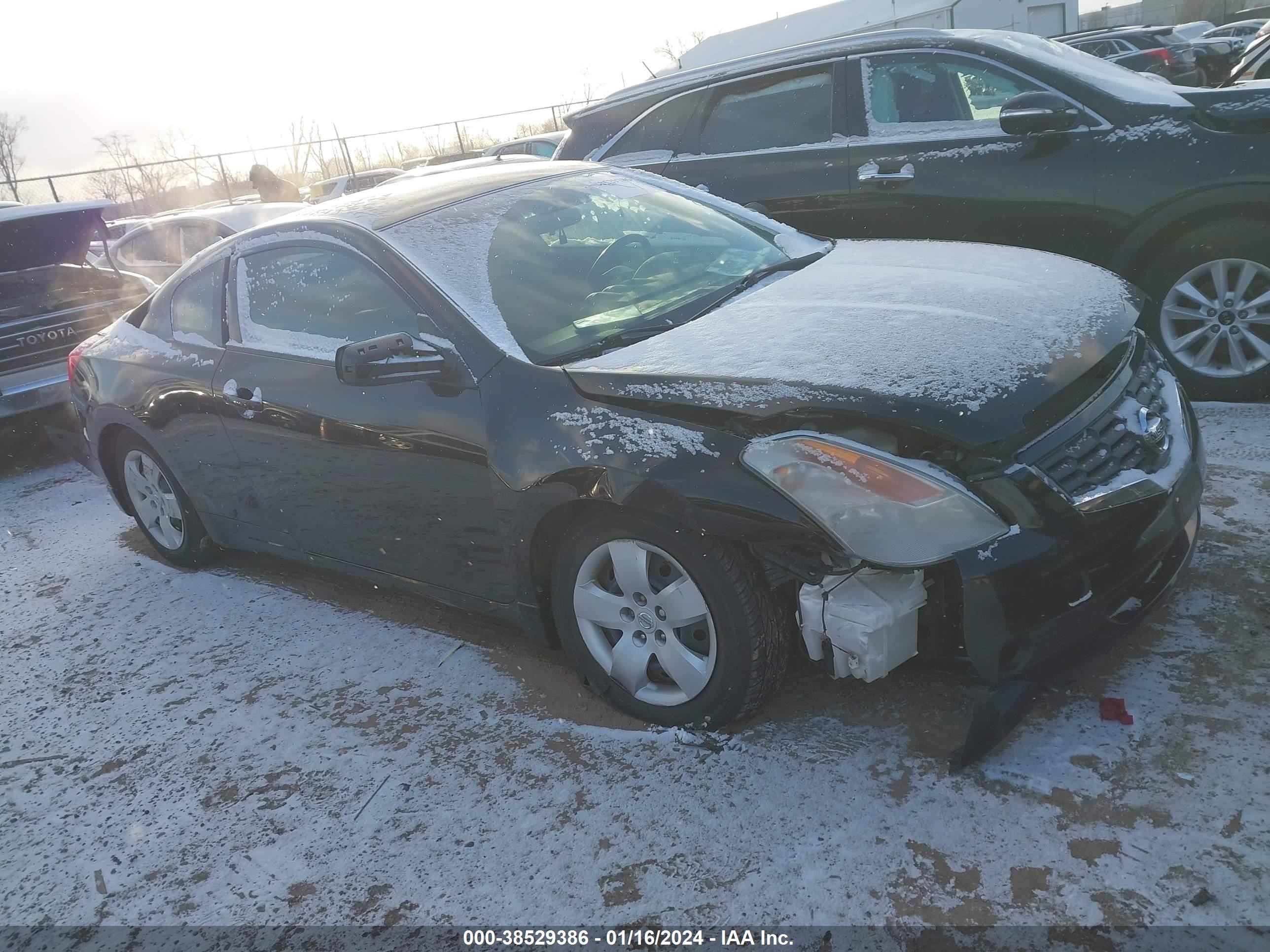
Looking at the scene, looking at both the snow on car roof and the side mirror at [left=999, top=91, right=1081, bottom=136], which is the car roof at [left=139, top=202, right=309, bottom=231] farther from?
the side mirror at [left=999, top=91, right=1081, bottom=136]

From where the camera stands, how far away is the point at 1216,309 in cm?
438

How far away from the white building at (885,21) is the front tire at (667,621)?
22.2 m

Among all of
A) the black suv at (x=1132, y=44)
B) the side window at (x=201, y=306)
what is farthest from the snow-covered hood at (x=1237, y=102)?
the black suv at (x=1132, y=44)

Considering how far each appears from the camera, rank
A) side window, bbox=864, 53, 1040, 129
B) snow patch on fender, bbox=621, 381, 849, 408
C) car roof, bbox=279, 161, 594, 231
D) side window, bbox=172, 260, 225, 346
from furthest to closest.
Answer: side window, bbox=864, 53, 1040, 129, side window, bbox=172, 260, 225, 346, car roof, bbox=279, 161, 594, 231, snow patch on fender, bbox=621, 381, 849, 408

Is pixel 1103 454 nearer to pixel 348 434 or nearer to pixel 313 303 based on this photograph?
pixel 348 434

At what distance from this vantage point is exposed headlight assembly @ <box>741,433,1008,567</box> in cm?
226

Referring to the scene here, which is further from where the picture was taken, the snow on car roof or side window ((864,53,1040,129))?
side window ((864,53,1040,129))

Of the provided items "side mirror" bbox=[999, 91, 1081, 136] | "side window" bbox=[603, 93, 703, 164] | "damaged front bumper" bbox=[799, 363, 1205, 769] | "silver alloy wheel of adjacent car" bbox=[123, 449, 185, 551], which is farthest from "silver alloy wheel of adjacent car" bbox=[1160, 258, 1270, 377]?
"silver alloy wheel of adjacent car" bbox=[123, 449, 185, 551]

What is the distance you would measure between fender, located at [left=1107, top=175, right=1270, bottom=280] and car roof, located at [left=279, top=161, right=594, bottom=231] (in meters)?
2.46

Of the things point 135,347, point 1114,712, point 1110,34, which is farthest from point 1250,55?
point 1110,34

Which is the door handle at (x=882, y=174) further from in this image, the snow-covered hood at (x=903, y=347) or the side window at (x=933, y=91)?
the snow-covered hood at (x=903, y=347)

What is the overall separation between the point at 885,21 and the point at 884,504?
83.0ft

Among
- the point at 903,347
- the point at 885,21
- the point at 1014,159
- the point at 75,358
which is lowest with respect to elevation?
the point at 903,347

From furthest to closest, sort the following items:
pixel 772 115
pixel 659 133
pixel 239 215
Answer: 1. pixel 239 215
2. pixel 659 133
3. pixel 772 115
